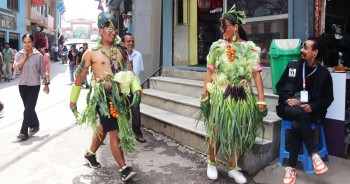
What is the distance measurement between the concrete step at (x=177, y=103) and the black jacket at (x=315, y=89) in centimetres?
45

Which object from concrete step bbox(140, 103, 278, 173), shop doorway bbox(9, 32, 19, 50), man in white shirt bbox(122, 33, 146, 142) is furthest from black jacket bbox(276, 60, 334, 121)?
shop doorway bbox(9, 32, 19, 50)

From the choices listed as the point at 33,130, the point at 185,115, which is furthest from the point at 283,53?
the point at 33,130

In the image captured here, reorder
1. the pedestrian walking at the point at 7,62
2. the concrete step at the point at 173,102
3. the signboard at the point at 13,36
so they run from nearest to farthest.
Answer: the concrete step at the point at 173,102 → the pedestrian walking at the point at 7,62 → the signboard at the point at 13,36

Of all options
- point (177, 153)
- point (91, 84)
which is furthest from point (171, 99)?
point (91, 84)

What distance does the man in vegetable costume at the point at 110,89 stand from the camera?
407 centimetres

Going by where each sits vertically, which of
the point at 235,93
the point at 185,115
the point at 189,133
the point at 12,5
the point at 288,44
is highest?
the point at 12,5

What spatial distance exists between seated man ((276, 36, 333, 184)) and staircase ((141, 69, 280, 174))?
442 mm

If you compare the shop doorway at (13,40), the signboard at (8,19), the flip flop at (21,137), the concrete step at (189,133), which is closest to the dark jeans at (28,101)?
the flip flop at (21,137)

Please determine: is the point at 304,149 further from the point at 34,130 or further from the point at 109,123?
the point at 34,130

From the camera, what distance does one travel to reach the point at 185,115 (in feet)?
20.4

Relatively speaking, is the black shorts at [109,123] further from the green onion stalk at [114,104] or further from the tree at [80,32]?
the tree at [80,32]

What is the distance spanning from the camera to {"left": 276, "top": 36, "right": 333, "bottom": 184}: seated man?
3.73m

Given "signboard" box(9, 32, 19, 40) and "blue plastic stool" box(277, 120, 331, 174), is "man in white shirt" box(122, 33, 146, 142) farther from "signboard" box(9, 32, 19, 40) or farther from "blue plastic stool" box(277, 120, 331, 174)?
"signboard" box(9, 32, 19, 40)

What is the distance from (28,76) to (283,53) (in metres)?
4.15
